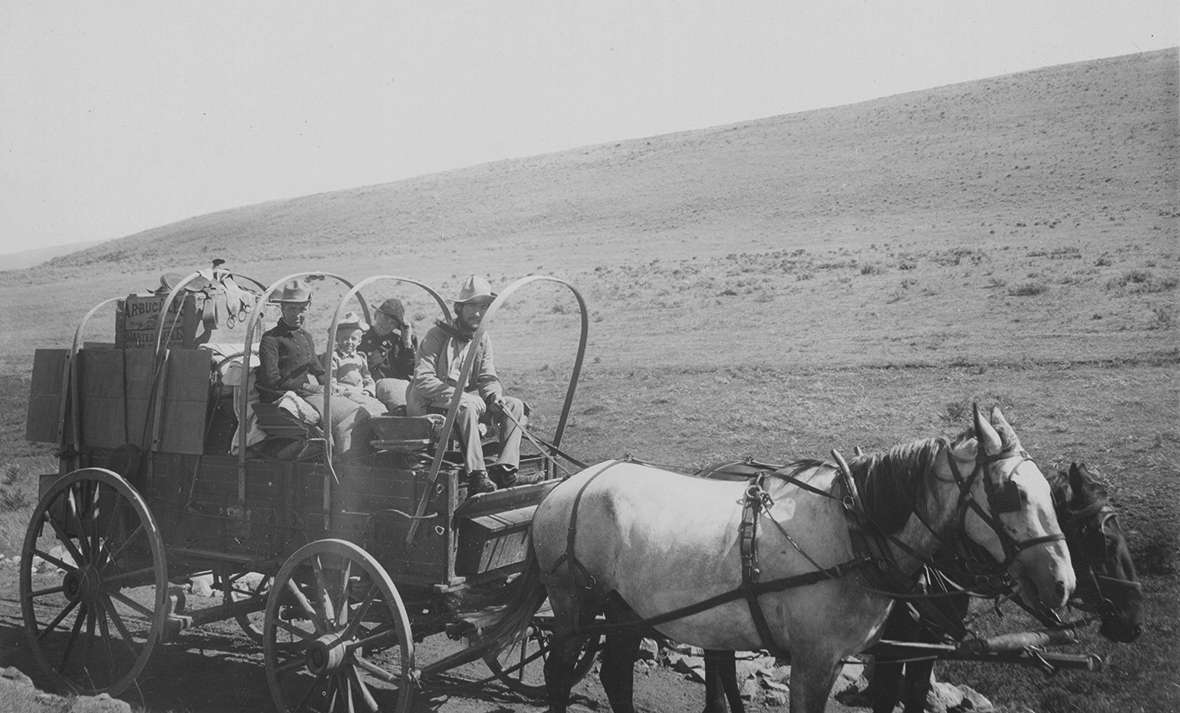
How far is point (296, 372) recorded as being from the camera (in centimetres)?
711

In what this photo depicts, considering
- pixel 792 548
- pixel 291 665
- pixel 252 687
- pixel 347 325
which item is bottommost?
pixel 252 687

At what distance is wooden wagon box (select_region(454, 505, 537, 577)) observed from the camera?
20.3ft

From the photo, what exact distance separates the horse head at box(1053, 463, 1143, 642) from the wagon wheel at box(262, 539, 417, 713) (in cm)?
394

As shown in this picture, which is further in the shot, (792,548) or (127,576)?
(127,576)

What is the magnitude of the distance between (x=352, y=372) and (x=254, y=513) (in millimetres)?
1619

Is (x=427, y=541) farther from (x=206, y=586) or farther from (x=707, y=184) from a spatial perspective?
(x=707, y=184)

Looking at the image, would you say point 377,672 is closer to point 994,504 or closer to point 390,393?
point 390,393

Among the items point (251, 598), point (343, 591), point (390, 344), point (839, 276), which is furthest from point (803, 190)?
point (343, 591)

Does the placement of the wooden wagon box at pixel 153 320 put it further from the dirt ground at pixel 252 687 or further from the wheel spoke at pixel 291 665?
the wheel spoke at pixel 291 665

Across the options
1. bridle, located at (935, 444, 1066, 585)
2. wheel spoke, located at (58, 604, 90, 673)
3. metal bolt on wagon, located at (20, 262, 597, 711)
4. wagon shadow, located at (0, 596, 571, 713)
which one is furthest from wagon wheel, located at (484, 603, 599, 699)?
wheel spoke, located at (58, 604, 90, 673)

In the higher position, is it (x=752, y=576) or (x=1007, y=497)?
(x=1007, y=497)

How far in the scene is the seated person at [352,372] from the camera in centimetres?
705

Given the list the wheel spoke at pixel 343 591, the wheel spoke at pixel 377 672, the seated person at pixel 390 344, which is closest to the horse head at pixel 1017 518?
the wheel spoke at pixel 377 672

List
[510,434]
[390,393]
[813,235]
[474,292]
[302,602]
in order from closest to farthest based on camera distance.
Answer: [302,602]
[474,292]
[510,434]
[390,393]
[813,235]
